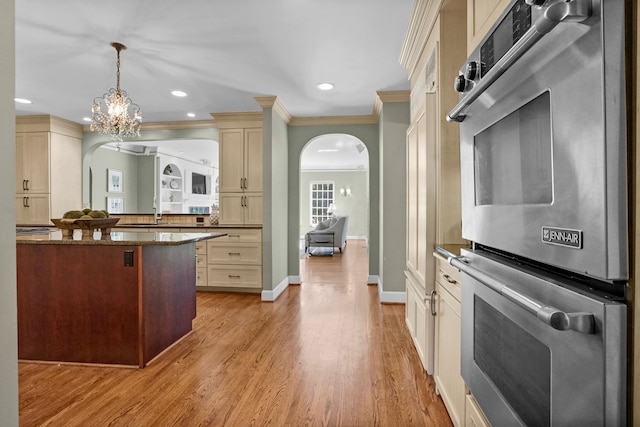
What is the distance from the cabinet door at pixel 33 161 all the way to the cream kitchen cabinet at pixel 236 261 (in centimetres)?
275

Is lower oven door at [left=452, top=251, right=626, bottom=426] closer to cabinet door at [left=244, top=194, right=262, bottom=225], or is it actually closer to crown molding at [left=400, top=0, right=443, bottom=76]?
crown molding at [left=400, top=0, right=443, bottom=76]

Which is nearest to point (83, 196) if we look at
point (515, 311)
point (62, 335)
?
point (62, 335)

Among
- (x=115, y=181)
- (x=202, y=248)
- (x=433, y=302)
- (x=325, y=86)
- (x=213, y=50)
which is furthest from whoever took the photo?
(x=115, y=181)

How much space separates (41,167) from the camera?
5133 millimetres

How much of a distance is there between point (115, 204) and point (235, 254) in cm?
501

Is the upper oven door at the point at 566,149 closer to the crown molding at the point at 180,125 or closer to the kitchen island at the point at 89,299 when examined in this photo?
the kitchen island at the point at 89,299

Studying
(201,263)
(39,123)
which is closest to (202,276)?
(201,263)

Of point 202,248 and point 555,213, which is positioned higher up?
point 555,213

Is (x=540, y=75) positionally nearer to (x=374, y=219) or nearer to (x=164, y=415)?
(x=164, y=415)

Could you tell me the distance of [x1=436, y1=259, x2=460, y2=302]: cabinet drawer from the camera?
64.6 inches

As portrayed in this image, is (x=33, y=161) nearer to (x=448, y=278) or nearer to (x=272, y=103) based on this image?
(x=272, y=103)

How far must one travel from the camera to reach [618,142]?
56 cm

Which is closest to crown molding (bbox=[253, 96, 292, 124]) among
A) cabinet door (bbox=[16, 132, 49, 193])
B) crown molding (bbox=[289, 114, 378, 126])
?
crown molding (bbox=[289, 114, 378, 126])

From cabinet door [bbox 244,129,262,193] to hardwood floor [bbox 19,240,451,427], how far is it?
198 centimetres
